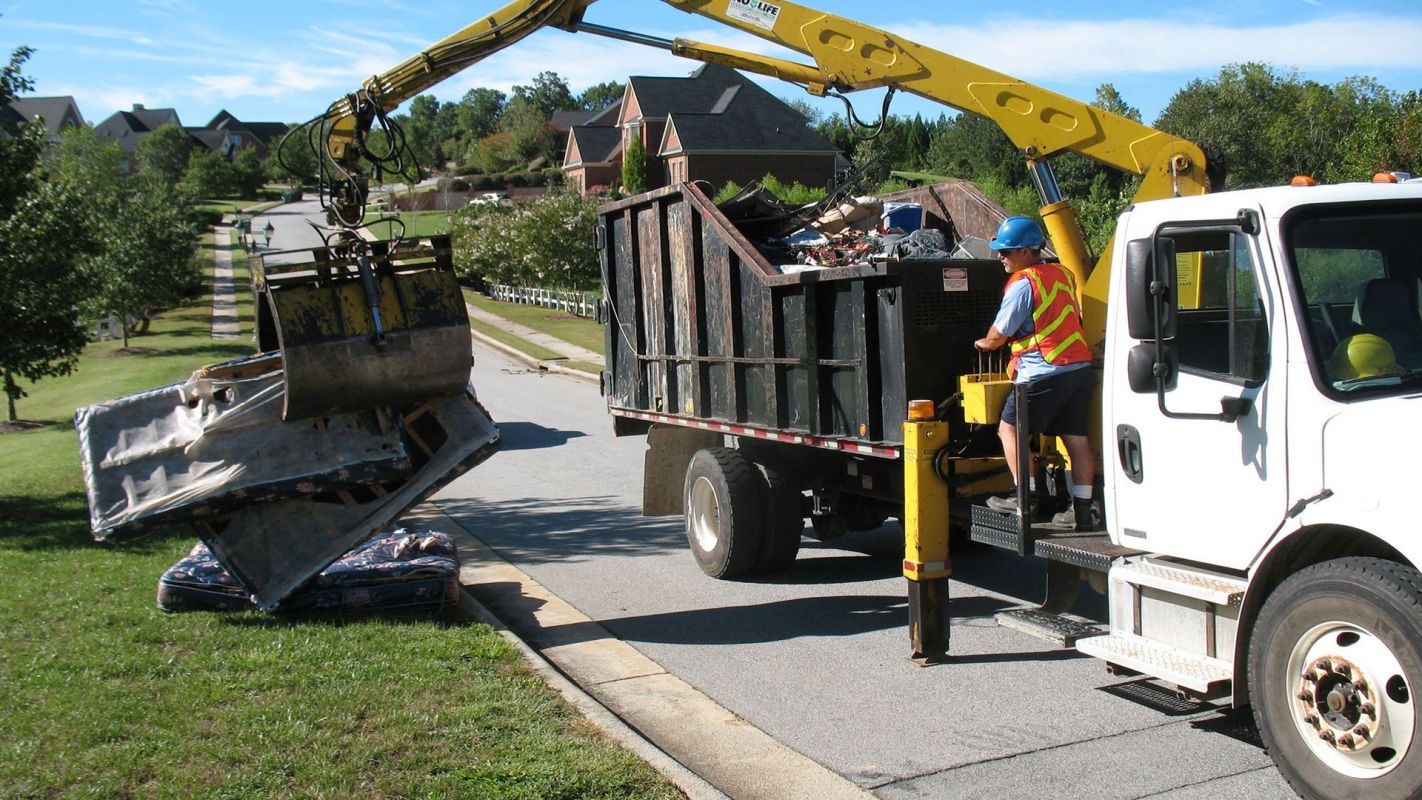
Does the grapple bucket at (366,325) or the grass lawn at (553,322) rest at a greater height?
the grapple bucket at (366,325)

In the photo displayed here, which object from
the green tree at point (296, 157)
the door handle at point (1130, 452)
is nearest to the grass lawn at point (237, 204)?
the green tree at point (296, 157)

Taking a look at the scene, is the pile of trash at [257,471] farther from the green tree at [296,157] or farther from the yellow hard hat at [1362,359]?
the yellow hard hat at [1362,359]

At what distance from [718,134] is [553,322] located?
2178cm

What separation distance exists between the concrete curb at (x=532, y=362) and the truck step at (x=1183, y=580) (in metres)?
16.4

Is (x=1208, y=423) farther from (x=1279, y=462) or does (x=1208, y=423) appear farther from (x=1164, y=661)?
(x=1164, y=661)

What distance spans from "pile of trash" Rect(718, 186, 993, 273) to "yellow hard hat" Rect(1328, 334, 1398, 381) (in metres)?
3.49

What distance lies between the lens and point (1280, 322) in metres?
4.80

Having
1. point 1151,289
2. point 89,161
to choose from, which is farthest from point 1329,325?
point 89,161

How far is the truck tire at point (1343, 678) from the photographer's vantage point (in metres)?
4.13

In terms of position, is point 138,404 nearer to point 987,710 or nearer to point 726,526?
point 726,526

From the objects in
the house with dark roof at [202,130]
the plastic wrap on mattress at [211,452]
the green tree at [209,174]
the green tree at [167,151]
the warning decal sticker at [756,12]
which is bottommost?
the plastic wrap on mattress at [211,452]

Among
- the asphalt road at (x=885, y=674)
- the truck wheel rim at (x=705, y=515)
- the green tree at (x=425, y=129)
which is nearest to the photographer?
the asphalt road at (x=885, y=674)

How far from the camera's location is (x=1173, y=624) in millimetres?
5172

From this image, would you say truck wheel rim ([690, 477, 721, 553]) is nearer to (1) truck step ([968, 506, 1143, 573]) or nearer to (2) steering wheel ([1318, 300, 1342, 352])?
(1) truck step ([968, 506, 1143, 573])
